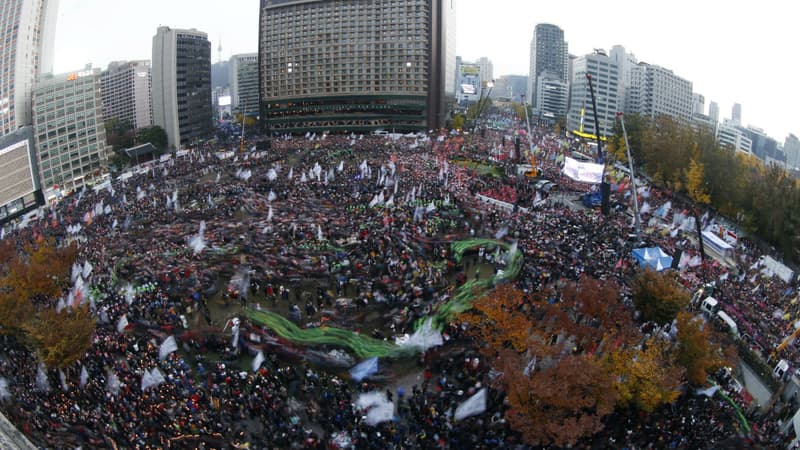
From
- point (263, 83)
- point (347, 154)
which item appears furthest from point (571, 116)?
point (347, 154)

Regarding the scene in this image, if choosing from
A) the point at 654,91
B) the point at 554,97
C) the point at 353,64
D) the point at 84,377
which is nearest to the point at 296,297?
the point at 84,377

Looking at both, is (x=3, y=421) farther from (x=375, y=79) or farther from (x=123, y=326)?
(x=375, y=79)

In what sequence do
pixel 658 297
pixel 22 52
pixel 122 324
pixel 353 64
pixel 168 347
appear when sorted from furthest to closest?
pixel 353 64 → pixel 22 52 → pixel 658 297 → pixel 122 324 → pixel 168 347

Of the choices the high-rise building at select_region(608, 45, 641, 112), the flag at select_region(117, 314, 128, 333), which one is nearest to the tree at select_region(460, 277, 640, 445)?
the flag at select_region(117, 314, 128, 333)

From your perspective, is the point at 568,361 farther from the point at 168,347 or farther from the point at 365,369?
the point at 168,347

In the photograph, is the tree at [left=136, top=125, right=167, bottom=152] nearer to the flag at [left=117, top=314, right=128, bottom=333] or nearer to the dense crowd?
the dense crowd

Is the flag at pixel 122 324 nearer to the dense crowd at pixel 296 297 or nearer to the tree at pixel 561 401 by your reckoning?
the dense crowd at pixel 296 297

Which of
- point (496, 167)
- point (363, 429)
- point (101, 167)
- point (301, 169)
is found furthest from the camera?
point (101, 167)
